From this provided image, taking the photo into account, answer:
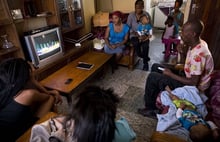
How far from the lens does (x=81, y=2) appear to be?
3059 mm

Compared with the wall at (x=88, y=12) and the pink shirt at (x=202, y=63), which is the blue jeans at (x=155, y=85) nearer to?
the pink shirt at (x=202, y=63)

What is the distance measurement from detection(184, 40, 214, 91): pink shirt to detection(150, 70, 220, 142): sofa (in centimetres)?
6

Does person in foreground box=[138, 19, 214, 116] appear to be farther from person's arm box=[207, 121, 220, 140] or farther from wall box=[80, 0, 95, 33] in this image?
A: wall box=[80, 0, 95, 33]

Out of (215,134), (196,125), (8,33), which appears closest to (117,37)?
(8,33)

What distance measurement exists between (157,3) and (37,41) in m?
4.44

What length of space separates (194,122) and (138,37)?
2.04 m

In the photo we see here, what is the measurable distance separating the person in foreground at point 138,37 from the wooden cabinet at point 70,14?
3.29ft

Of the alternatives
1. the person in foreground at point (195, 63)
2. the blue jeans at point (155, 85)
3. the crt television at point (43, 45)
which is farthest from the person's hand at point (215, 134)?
the crt television at point (43, 45)

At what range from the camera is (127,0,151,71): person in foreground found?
295 centimetres

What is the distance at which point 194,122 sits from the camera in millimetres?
1242

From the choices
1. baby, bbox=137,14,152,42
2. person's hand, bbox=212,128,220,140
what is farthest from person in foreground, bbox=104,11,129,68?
person's hand, bbox=212,128,220,140

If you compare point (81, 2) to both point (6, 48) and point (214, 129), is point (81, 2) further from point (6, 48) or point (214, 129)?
point (214, 129)

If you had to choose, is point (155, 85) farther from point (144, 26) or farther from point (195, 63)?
point (144, 26)

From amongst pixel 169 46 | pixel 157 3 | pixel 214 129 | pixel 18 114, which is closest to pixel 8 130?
pixel 18 114
